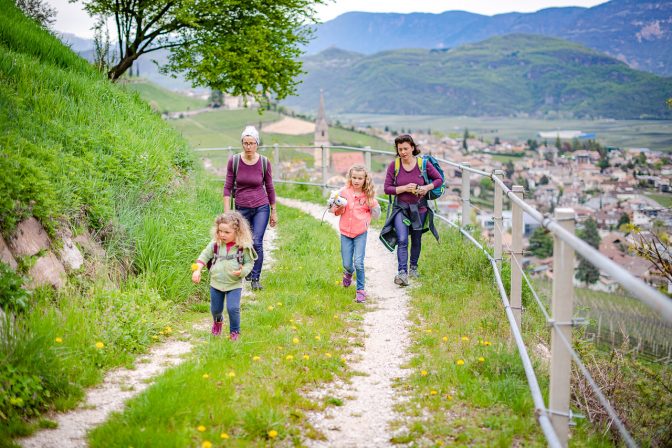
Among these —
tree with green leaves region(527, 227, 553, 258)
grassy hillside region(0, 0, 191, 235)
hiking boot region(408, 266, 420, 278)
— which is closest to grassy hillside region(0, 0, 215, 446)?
grassy hillside region(0, 0, 191, 235)

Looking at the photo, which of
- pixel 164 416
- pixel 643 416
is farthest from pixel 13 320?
pixel 643 416

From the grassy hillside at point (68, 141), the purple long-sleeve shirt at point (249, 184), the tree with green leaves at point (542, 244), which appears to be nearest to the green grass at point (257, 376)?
the purple long-sleeve shirt at point (249, 184)

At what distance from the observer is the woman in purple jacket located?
8.39m

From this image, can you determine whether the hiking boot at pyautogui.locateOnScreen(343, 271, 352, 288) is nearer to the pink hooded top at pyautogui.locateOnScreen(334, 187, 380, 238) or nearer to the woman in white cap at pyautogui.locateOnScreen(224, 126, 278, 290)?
Answer: the pink hooded top at pyautogui.locateOnScreen(334, 187, 380, 238)

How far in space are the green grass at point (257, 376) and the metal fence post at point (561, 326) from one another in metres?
1.66

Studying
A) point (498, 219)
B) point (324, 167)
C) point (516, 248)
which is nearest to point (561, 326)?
point (516, 248)

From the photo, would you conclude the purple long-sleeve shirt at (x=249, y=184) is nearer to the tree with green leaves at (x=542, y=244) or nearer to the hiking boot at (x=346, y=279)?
the hiking boot at (x=346, y=279)

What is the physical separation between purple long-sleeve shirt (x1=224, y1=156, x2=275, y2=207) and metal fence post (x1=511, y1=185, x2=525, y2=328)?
3.28 m

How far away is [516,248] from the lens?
588 cm

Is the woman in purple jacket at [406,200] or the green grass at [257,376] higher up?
the woman in purple jacket at [406,200]

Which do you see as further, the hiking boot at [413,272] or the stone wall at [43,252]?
the hiking boot at [413,272]

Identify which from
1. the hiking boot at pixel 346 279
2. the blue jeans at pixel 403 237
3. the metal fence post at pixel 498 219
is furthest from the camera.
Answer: the blue jeans at pixel 403 237

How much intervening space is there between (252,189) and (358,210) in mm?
1350

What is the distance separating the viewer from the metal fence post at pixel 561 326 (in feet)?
12.1
